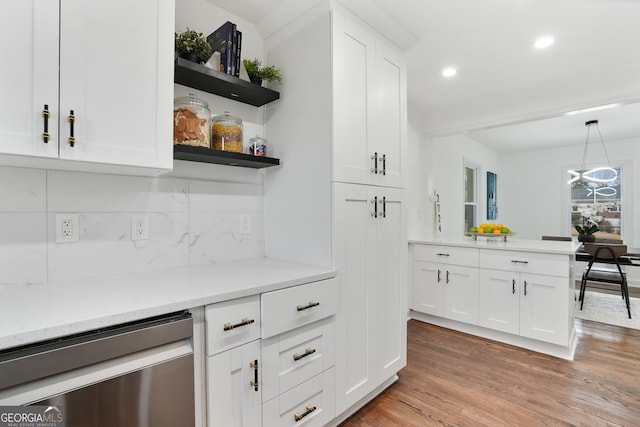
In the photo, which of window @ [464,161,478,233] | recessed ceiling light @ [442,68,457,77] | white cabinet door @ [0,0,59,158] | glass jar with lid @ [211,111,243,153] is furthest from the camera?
window @ [464,161,478,233]

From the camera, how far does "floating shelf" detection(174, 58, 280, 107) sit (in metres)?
1.46

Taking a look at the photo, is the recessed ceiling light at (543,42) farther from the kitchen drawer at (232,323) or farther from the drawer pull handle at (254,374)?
the drawer pull handle at (254,374)

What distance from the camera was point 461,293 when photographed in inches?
120

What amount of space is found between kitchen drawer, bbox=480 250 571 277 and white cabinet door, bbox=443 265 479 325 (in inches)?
6.9

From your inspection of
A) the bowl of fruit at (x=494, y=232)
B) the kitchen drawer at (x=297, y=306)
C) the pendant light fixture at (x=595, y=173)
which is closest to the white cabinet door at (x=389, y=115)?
the kitchen drawer at (x=297, y=306)

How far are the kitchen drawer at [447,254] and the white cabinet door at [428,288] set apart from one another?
7 centimetres

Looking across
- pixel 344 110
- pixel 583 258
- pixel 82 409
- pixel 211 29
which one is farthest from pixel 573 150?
pixel 82 409

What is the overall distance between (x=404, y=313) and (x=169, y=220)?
5.38ft

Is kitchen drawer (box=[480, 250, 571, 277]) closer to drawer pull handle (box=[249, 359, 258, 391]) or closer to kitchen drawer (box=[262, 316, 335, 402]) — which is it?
kitchen drawer (box=[262, 316, 335, 402])

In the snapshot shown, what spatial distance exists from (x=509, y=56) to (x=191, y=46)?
7.76 ft

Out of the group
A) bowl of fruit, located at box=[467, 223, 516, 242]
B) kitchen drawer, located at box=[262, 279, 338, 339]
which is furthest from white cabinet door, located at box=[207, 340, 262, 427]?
bowl of fruit, located at box=[467, 223, 516, 242]

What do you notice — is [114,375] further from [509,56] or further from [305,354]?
[509,56]

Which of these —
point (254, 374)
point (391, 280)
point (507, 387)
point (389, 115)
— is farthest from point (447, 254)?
point (254, 374)

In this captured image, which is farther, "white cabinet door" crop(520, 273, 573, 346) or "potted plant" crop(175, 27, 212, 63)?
"white cabinet door" crop(520, 273, 573, 346)
